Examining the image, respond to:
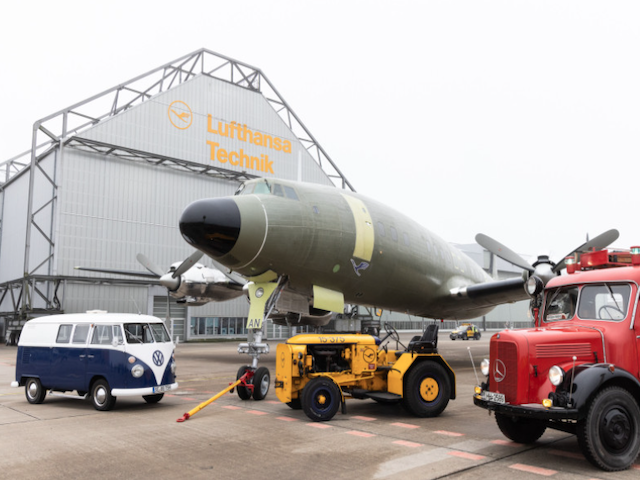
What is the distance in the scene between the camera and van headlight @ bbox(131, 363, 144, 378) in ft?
36.9

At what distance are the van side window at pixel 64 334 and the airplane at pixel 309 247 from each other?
3.56 metres

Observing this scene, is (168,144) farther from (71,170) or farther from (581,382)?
(581,382)

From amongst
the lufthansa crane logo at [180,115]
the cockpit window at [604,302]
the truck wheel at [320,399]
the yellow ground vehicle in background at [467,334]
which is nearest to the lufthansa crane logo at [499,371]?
the cockpit window at [604,302]

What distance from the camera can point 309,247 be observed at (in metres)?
14.7

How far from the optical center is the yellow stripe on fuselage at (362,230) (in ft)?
52.9

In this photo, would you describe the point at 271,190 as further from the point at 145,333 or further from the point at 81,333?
the point at 81,333

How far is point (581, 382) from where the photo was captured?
261 inches

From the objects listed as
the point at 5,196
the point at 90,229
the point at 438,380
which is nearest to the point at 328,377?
the point at 438,380

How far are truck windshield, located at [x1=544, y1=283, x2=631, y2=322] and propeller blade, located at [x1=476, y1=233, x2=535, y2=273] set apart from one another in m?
8.18

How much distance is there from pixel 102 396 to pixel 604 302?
9957 mm

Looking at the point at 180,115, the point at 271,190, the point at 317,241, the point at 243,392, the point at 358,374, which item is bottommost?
the point at 243,392

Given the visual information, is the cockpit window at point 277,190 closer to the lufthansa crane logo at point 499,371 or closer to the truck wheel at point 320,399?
the truck wheel at point 320,399

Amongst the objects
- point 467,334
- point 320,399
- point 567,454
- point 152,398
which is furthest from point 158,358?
point 467,334

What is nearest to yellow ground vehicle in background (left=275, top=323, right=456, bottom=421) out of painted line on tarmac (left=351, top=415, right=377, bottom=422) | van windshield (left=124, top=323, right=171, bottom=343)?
painted line on tarmac (left=351, top=415, right=377, bottom=422)
